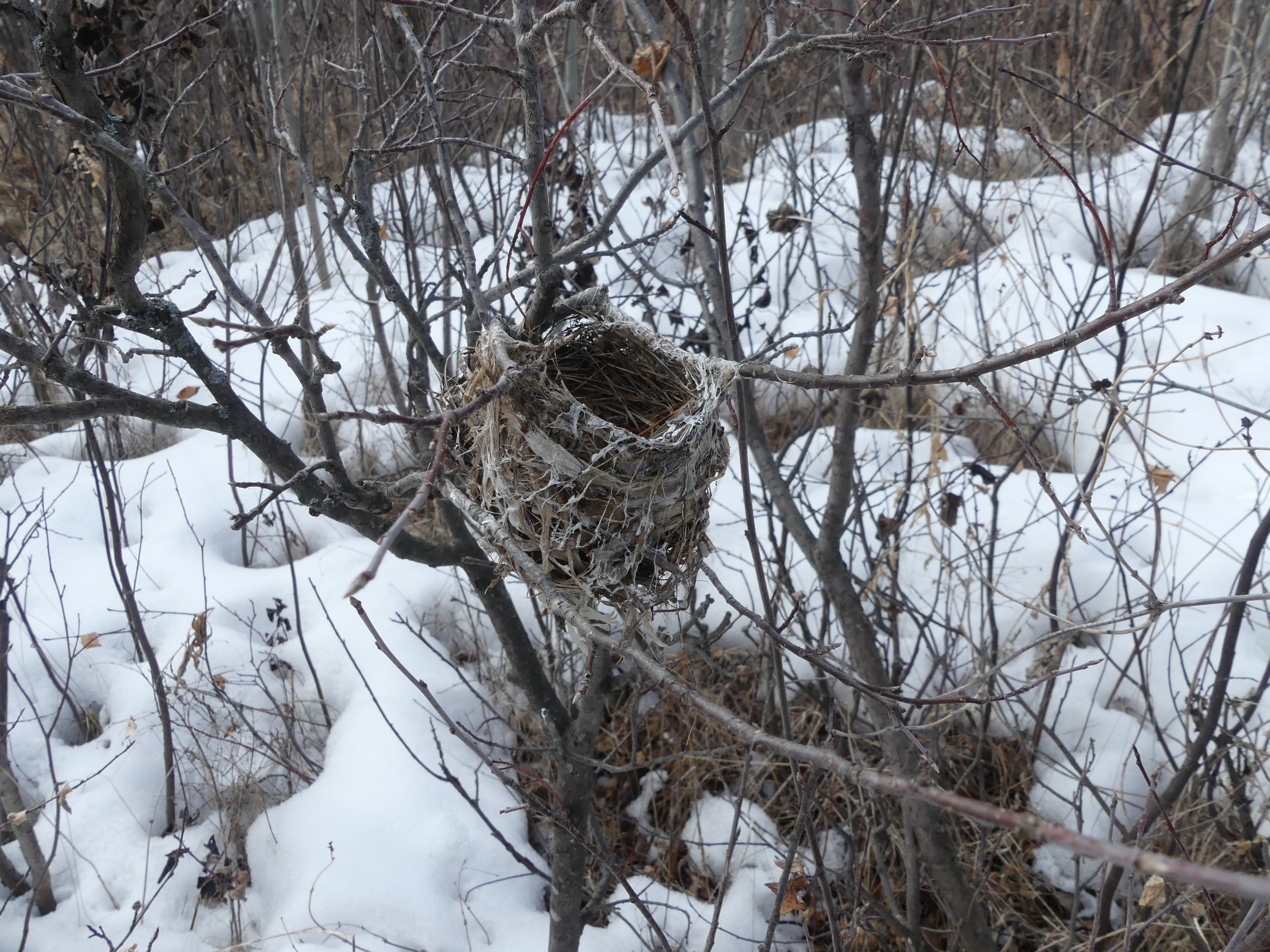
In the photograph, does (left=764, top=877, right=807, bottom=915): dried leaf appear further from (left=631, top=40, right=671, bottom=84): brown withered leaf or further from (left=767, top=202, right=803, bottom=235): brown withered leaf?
(left=767, top=202, right=803, bottom=235): brown withered leaf

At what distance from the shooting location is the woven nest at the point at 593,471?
1.30 metres

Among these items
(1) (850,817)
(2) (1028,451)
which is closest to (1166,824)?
(1) (850,817)

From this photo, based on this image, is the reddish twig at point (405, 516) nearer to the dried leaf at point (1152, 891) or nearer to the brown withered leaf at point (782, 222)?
the dried leaf at point (1152, 891)

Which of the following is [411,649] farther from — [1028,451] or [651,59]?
[1028,451]

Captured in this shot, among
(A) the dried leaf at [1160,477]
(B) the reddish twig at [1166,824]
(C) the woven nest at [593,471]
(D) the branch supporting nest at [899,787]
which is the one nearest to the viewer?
(D) the branch supporting nest at [899,787]

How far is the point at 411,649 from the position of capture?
3.11 m

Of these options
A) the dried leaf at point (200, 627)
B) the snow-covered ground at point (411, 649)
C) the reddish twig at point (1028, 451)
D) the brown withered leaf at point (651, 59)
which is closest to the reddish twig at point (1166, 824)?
the snow-covered ground at point (411, 649)

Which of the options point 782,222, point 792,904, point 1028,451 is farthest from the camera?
point 782,222

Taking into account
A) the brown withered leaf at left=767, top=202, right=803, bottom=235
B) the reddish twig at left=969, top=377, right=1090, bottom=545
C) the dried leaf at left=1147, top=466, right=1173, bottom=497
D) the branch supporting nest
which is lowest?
the branch supporting nest

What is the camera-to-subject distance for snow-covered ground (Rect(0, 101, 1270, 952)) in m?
2.49

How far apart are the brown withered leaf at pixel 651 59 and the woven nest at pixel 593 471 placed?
40 centimetres

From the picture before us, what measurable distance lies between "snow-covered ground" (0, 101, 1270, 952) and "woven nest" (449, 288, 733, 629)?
92 cm

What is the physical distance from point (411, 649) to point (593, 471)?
212 cm

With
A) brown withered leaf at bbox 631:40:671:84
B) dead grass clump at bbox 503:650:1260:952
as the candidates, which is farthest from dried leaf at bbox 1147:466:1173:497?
brown withered leaf at bbox 631:40:671:84
